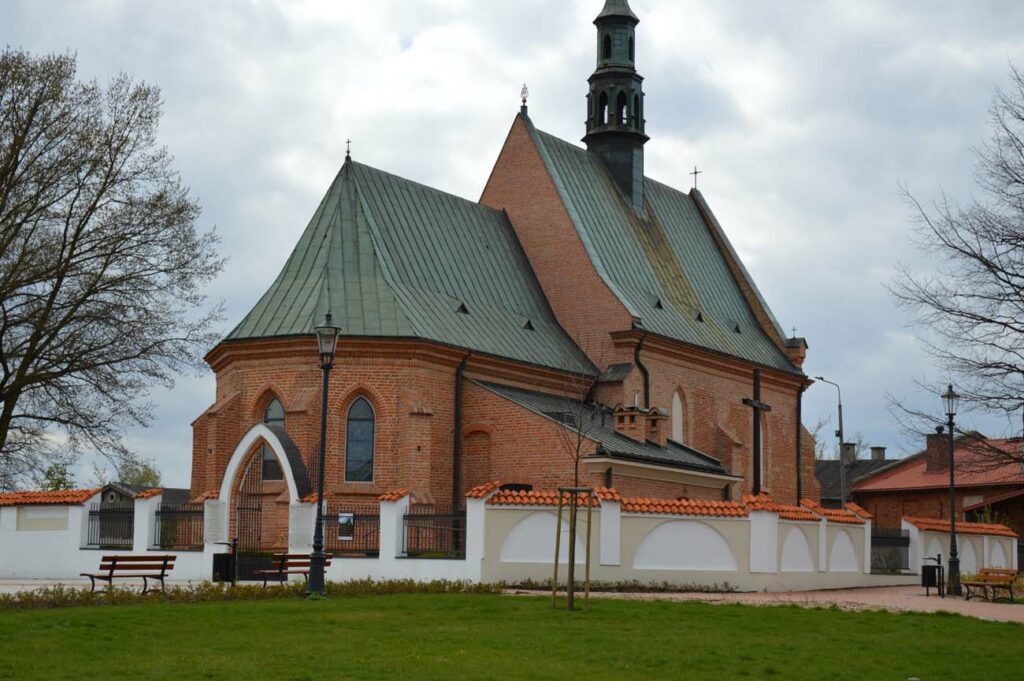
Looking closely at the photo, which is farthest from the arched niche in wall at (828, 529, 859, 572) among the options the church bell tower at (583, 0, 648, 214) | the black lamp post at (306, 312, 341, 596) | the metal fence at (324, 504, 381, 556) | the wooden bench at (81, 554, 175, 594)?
the church bell tower at (583, 0, 648, 214)

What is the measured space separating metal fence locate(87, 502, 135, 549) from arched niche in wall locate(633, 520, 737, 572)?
37.4ft

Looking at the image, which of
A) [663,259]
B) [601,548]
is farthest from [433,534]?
[663,259]

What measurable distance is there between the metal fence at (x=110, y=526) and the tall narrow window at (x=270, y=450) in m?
3.26

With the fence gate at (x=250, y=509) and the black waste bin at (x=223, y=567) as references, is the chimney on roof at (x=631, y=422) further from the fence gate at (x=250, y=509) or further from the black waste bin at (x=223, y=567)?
the black waste bin at (x=223, y=567)

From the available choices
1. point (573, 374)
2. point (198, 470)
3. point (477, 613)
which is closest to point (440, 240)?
point (573, 374)

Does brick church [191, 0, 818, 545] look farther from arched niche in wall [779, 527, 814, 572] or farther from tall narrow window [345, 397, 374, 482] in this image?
arched niche in wall [779, 527, 814, 572]

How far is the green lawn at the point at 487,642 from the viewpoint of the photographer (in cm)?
1380

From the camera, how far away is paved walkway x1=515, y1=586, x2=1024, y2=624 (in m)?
22.5

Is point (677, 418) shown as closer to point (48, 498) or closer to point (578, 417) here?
point (578, 417)

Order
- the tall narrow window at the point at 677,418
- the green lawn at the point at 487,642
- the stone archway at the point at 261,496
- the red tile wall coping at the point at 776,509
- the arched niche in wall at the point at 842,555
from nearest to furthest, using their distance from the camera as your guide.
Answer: the green lawn at the point at 487,642
the red tile wall coping at the point at 776,509
the stone archway at the point at 261,496
the arched niche in wall at the point at 842,555
the tall narrow window at the point at 677,418

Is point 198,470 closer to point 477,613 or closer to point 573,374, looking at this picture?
point 573,374

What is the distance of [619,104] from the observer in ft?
148

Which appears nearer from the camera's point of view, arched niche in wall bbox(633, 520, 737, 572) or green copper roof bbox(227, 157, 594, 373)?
arched niche in wall bbox(633, 520, 737, 572)

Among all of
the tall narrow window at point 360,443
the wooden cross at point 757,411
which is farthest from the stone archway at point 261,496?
the wooden cross at point 757,411
